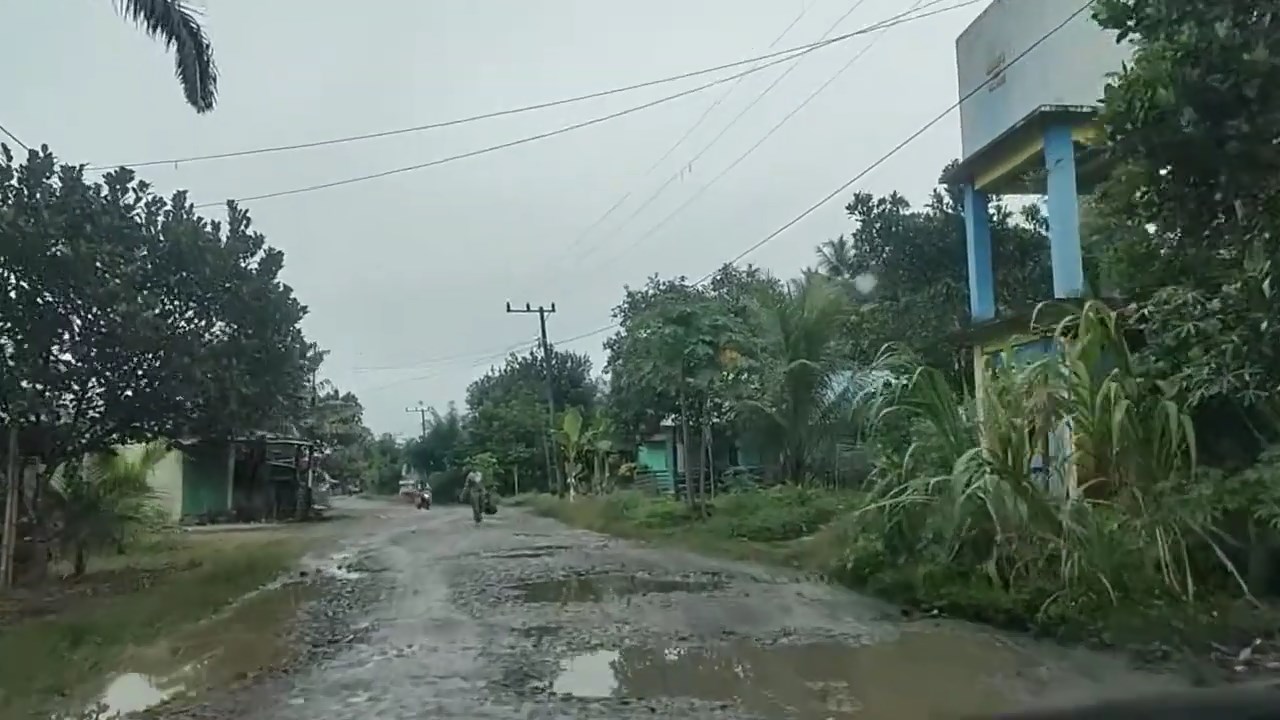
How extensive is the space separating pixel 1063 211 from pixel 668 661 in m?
10.2

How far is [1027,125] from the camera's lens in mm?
16859

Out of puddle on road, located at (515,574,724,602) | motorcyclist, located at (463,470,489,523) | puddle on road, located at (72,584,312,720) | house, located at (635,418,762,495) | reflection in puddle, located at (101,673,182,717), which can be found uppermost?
house, located at (635,418,762,495)

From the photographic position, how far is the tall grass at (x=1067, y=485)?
374 inches

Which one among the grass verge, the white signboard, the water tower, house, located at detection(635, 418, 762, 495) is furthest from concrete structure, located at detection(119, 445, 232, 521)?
the white signboard

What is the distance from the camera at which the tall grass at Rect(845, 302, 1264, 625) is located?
9492mm

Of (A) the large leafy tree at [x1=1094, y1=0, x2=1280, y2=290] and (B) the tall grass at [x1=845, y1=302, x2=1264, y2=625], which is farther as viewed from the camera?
(B) the tall grass at [x1=845, y1=302, x2=1264, y2=625]

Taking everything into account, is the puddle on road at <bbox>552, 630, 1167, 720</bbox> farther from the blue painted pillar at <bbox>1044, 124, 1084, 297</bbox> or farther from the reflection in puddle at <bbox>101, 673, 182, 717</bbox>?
the blue painted pillar at <bbox>1044, 124, 1084, 297</bbox>

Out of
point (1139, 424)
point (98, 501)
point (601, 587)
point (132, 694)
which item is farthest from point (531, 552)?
point (1139, 424)

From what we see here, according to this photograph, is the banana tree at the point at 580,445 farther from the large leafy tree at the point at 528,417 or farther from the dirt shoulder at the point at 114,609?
the dirt shoulder at the point at 114,609

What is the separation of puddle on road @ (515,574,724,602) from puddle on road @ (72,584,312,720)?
291cm

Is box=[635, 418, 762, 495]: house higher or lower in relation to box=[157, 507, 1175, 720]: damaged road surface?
higher

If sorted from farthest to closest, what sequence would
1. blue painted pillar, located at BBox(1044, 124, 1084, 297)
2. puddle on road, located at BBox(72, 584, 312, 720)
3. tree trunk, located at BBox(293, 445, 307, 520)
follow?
tree trunk, located at BBox(293, 445, 307, 520)
blue painted pillar, located at BBox(1044, 124, 1084, 297)
puddle on road, located at BBox(72, 584, 312, 720)

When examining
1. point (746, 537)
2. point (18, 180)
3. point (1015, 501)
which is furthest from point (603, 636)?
point (746, 537)

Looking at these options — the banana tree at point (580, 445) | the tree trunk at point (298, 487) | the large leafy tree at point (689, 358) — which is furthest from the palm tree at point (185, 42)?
the tree trunk at point (298, 487)
